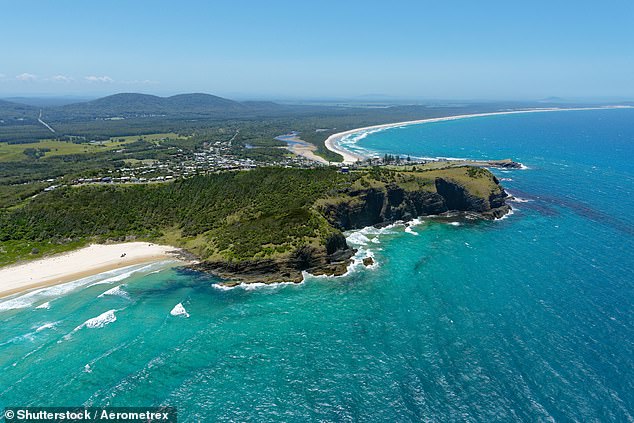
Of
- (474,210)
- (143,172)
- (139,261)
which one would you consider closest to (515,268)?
(474,210)

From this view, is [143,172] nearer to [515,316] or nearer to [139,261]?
[139,261]

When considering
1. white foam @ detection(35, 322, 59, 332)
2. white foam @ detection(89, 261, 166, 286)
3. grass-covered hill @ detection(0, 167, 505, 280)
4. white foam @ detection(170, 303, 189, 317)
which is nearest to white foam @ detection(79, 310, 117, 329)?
white foam @ detection(35, 322, 59, 332)

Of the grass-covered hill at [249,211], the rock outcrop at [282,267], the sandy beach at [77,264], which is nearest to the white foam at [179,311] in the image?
the rock outcrop at [282,267]

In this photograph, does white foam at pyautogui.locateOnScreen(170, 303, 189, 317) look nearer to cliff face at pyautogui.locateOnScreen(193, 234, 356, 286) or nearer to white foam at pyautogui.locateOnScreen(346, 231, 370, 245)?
cliff face at pyautogui.locateOnScreen(193, 234, 356, 286)

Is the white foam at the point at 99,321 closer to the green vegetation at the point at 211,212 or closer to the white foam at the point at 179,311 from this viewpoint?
the white foam at the point at 179,311

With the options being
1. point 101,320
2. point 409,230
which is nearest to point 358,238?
point 409,230

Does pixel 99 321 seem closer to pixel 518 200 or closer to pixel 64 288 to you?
pixel 64 288
